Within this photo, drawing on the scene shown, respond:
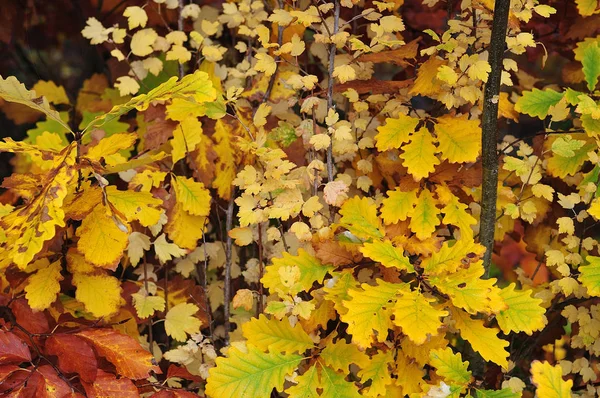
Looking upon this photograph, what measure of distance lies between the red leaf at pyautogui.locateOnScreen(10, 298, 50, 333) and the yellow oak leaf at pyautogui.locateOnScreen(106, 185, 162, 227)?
26cm

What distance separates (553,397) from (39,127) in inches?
56.5

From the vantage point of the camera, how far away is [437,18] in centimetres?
186

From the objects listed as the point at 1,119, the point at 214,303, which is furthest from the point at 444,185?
the point at 1,119

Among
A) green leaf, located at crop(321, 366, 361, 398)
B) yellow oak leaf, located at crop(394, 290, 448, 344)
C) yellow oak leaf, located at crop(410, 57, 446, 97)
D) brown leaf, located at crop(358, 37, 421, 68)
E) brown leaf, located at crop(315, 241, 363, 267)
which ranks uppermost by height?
brown leaf, located at crop(358, 37, 421, 68)

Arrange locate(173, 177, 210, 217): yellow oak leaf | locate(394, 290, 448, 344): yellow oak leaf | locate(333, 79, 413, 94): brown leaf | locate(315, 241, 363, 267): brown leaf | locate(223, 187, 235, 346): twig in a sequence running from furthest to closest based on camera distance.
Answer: locate(223, 187, 235, 346): twig, locate(173, 177, 210, 217): yellow oak leaf, locate(333, 79, 413, 94): brown leaf, locate(315, 241, 363, 267): brown leaf, locate(394, 290, 448, 344): yellow oak leaf

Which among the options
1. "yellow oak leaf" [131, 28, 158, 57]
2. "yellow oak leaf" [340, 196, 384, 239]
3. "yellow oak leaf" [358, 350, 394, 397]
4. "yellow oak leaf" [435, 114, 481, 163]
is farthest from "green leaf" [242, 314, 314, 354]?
"yellow oak leaf" [131, 28, 158, 57]

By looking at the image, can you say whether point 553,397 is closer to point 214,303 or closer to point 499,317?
point 499,317

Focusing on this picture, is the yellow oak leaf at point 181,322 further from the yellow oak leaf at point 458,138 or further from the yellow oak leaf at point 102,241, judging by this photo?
the yellow oak leaf at point 458,138

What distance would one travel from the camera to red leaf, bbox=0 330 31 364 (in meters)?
1.08

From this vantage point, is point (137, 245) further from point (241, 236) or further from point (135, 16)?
point (135, 16)

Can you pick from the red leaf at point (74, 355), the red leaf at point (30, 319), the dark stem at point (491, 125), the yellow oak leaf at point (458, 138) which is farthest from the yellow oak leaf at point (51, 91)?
the dark stem at point (491, 125)

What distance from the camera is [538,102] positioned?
133 centimetres

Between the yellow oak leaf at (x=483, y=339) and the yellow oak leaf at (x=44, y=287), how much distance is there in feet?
2.54

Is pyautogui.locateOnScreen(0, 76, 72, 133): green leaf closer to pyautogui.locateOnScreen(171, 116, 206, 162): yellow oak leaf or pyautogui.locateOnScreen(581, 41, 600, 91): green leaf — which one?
pyautogui.locateOnScreen(171, 116, 206, 162): yellow oak leaf
